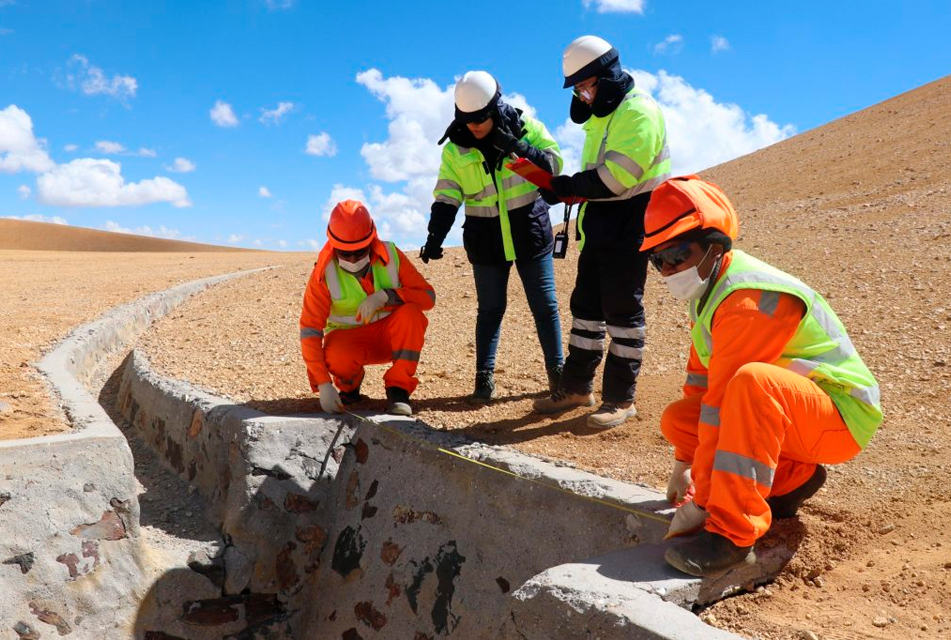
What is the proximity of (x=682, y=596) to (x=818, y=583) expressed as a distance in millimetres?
521

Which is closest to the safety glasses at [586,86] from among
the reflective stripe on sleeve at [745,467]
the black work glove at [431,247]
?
the black work glove at [431,247]

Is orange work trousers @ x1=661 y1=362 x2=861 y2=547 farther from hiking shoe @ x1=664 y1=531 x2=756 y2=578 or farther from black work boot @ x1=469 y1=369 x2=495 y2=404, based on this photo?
black work boot @ x1=469 y1=369 x2=495 y2=404

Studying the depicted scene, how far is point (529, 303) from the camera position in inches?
195

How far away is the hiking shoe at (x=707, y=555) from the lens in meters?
2.58

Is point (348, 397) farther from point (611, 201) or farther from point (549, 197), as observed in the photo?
point (611, 201)

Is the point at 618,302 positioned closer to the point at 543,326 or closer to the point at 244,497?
the point at 543,326

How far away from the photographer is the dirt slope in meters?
2.70

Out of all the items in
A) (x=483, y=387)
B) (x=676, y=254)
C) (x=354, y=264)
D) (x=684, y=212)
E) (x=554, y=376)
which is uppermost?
(x=684, y=212)

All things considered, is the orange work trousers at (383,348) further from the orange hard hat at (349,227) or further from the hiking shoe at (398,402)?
the orange hard hat at (349,227)

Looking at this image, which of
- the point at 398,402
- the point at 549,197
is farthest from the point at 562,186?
the point at 398,402

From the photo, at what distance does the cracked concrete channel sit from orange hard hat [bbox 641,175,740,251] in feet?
3.39

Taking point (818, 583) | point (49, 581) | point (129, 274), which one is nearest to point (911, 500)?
point (818, 583)

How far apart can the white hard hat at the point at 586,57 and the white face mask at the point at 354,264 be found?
151 centimetres

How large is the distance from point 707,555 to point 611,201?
7.30 ft
